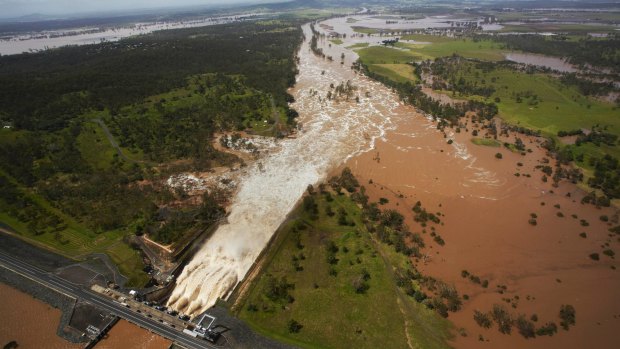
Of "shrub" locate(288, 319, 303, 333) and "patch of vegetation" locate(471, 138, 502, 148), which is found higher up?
"patch of vegetation" locate(471, 138, 502, 148)

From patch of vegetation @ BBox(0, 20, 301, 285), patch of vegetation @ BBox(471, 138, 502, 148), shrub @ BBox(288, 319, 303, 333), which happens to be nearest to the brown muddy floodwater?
patch of vegetation @ BBox(0, 20, 301, 285)

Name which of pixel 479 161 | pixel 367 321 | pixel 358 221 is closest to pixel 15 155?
pixel 358 221

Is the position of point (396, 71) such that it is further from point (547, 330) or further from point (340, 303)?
point (340, 303)

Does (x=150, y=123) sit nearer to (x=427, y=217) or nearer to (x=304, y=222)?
(x=304, y=222)

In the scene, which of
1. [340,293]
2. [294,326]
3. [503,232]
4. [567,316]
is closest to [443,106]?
[503,232]

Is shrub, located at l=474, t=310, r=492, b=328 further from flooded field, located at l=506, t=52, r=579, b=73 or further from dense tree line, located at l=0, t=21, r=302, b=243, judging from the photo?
flooded field, located at l=506, t=52, r=579, b=73

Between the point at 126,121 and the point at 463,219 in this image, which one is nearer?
the point at 463,219

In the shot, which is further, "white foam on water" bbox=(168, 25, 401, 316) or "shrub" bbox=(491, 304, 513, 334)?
"white foam on water" bbox=(168, 25, 401, 316)
